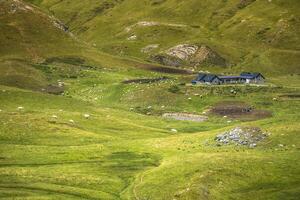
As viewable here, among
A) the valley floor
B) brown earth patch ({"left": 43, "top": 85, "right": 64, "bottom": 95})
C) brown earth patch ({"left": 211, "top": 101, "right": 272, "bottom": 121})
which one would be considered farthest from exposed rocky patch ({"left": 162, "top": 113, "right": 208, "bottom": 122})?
brown earth patch ({"left": 43, "top": 85, "right": 64, "bottom": 95})

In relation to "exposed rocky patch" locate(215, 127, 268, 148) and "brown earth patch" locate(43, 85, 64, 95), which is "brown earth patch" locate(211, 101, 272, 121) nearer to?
"exposed rocky patch" locate(215, 127, 268, 148)

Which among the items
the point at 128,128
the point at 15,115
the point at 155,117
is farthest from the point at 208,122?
the point at 15,115

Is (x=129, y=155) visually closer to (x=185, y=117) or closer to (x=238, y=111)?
(x=185, y=117)

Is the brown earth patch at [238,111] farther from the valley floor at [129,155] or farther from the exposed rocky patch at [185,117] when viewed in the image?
the exposed rocky patch at [185,117]

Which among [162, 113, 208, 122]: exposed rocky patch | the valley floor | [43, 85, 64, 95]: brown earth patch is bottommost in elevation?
the valley floor

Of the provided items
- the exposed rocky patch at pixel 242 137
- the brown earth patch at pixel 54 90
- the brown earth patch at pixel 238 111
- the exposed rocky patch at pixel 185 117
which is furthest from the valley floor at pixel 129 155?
the brown earth patch at pixel 54 90

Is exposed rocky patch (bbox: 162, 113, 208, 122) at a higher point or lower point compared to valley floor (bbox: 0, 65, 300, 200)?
higher
